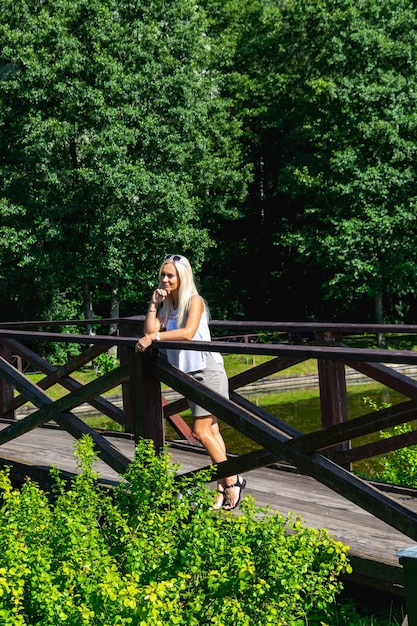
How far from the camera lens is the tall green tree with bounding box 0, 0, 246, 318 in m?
30.1

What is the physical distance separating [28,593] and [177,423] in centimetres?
415

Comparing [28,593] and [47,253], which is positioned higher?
[47,253]

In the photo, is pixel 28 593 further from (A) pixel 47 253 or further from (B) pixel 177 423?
(A) pixel 47 253

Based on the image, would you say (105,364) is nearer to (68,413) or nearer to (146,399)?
(68,413)

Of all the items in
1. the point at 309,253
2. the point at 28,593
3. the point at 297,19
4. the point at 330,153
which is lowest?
the point at 28,593

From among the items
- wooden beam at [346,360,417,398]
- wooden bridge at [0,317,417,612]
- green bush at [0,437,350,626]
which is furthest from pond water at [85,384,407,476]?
green bush at [0,437,350,626]

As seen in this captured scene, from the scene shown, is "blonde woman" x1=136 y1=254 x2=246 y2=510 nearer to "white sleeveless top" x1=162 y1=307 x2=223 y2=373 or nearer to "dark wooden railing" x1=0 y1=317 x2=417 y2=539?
"white sleeveless top" x1=162 y1=307 x2=223 y2=373

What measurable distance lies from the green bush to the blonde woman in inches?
30.9

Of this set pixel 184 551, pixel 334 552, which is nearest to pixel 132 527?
pixel 184 551

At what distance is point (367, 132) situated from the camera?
3338cm

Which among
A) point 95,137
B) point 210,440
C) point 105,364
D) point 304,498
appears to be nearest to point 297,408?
point 105,364

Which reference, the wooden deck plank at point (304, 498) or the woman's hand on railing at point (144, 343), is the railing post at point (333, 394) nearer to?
the wooden deck plank at point (304, 498)

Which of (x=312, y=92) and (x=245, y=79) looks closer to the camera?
(x=312, y=92)

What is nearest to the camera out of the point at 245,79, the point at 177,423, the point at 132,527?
the point at 132,527
